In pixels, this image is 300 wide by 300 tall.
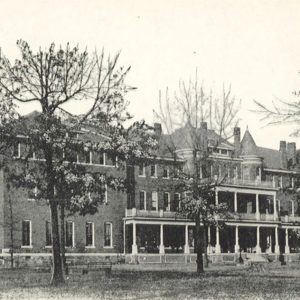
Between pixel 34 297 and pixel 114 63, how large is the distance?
9720 mm

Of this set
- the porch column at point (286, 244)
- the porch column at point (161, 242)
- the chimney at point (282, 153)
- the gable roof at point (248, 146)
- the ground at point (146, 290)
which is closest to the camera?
the ground at point (146, 290)

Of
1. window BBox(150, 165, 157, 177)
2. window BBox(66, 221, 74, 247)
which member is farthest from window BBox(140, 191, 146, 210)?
window BBox(66, 221, 74, 247)

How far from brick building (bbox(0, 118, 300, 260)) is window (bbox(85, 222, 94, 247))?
0.08m

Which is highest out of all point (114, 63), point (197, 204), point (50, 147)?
point (114, 63)

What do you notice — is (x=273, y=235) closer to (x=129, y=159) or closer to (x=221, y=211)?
(x=221, y=211)

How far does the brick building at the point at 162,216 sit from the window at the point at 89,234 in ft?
0.27

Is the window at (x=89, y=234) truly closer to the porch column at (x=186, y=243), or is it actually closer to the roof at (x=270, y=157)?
the porch column at (x=186, y=243)

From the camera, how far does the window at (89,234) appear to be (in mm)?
53125

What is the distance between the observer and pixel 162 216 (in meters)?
55.2

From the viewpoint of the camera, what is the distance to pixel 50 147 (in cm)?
2375

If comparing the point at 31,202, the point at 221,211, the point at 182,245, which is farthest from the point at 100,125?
the point at 182,245

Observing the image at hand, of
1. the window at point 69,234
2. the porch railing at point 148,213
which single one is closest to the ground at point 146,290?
the window at point 69,234

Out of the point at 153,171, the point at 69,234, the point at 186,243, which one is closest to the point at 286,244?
the point at 186,243

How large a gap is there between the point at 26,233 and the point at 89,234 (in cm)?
566
